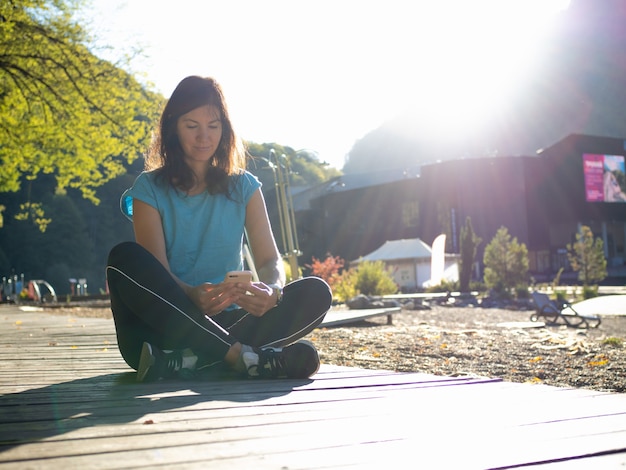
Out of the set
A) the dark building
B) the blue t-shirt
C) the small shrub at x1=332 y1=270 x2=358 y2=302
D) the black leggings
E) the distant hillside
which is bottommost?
the small shrub at x1=332 y1=270 x2=358 y2=302

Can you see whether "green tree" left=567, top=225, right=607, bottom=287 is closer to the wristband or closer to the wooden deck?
the wristband

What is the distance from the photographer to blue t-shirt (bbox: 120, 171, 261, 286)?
317 centimetres

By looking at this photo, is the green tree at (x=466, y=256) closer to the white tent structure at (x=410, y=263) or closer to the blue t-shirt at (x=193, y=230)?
the white tent structure at (x=410, y=263)

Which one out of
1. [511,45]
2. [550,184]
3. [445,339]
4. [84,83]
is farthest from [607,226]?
[511,45]

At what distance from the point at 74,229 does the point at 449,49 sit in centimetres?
6049

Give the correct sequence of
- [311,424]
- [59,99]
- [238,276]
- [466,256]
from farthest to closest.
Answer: [466,256]
[59,99]
[238,276]
[311,424]

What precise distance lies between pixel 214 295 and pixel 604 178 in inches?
2019

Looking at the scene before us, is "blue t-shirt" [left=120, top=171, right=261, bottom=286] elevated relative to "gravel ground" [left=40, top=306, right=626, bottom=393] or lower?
elevated

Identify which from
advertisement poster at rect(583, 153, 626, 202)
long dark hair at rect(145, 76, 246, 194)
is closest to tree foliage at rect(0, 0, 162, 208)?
long dark hair at rect(145, 76, 246, 194)

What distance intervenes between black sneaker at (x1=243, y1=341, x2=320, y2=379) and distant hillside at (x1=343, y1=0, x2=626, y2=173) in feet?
346

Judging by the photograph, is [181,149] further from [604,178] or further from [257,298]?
[604,178]

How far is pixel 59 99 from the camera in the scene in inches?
521

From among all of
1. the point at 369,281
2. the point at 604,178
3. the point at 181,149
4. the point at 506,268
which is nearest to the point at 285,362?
the point at 181,149

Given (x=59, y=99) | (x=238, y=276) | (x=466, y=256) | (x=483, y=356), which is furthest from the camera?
(x=466, y=256)
